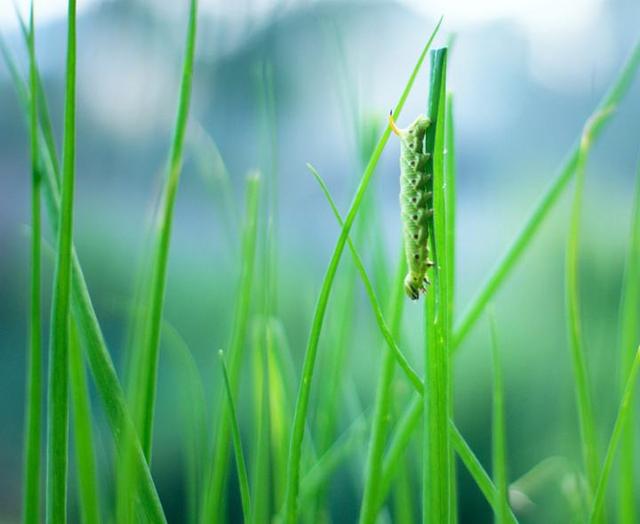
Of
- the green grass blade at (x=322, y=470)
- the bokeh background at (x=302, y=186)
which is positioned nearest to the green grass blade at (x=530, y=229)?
the green grass blade at (x=322, y=470)

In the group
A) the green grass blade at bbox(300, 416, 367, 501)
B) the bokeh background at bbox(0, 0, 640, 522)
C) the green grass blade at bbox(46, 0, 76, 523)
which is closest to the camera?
the green grass blade at bbox(46, 0, 76, 523)

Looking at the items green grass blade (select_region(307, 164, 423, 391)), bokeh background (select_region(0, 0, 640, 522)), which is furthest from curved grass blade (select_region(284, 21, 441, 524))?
bokeh background (select_region(0, 0, 640, 522))

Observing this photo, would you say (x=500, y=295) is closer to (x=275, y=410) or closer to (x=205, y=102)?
(x=205, y=102)

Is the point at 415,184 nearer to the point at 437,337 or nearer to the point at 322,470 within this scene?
the point at 437,337

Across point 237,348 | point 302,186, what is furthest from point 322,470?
point 302,186

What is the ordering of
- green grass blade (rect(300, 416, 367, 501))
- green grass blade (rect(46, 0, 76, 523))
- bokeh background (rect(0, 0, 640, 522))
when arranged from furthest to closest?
bokeh background (rect(0, 0, 640, 522)) < green grass blade (rect(300, 416, 367, 501)) < green grass blade (rect(46, 0, 76, 523))

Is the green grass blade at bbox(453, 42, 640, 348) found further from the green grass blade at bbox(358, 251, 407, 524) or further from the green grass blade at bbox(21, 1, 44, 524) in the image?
the green grass blade at bbox(21, 1, 44, 524)

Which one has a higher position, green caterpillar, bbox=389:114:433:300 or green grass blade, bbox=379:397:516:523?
green caterpillar, bbox=389:114:433:300

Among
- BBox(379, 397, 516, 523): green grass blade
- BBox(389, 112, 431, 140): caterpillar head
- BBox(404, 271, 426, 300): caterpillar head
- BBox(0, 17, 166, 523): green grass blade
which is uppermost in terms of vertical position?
BBox(389, 112, 431, 140): caterpillar head
